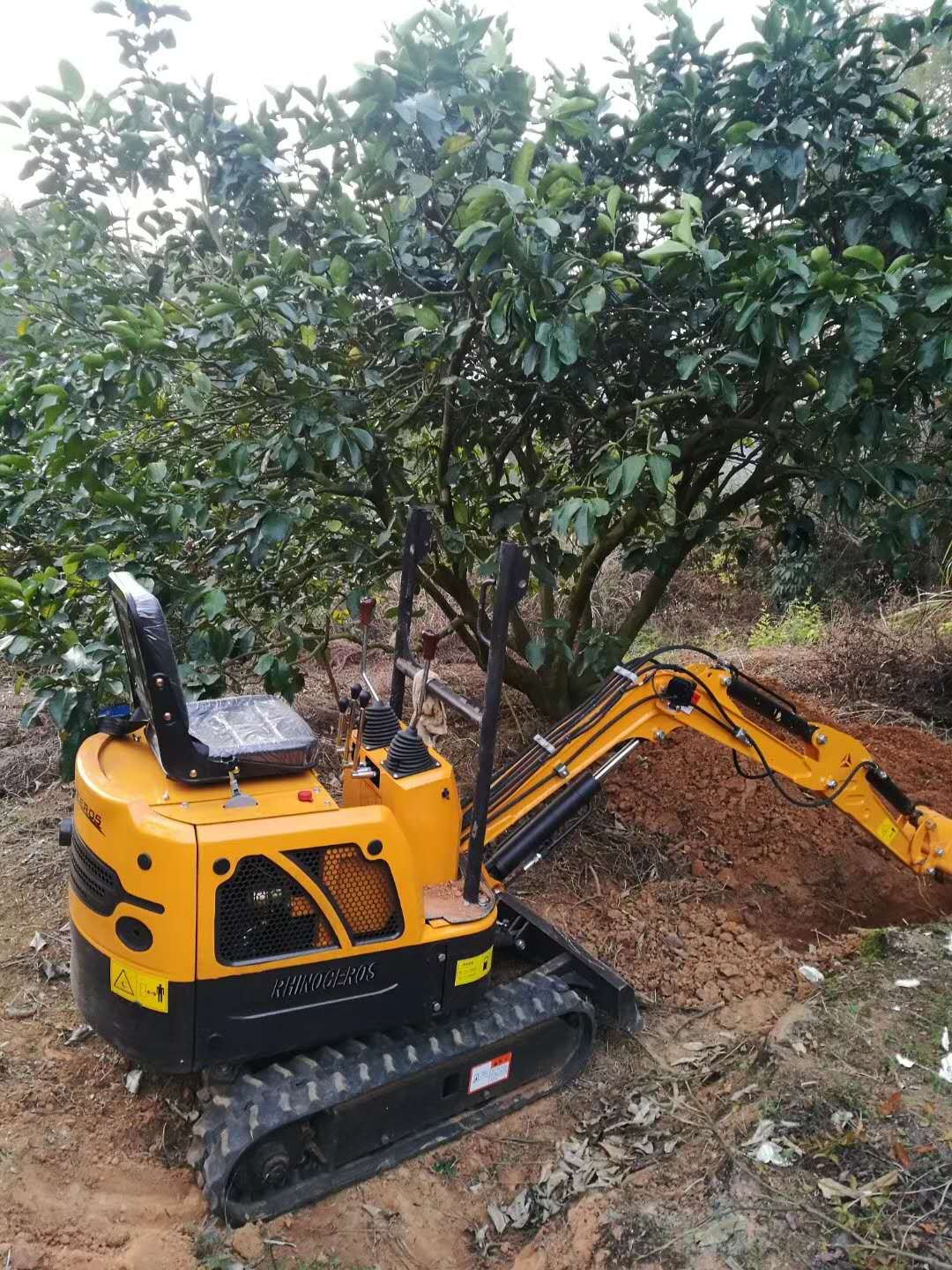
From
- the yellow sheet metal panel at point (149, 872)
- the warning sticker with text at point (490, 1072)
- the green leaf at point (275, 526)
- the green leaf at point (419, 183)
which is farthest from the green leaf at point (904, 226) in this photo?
the warning sticker with text at point (490, 1072)

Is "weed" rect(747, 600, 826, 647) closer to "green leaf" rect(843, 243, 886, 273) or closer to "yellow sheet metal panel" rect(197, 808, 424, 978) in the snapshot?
"green leaf" rect(843, 243, 886, 273)

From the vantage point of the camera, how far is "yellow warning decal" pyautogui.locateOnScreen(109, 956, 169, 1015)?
257 cm

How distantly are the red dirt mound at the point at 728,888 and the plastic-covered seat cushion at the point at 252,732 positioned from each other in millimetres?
1943

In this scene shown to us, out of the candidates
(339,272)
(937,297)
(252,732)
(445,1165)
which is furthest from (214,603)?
(937,297)

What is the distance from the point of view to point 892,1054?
321 cm

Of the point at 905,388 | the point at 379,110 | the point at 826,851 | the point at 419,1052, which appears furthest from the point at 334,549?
the point at 826,851

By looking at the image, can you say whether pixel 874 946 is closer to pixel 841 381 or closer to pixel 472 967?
pixel 472 967

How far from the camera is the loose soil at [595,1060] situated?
8.73ft

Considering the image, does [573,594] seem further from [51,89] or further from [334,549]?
[51,89]

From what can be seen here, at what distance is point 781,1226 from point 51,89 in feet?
15.7

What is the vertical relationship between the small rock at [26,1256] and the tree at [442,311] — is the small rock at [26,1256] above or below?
below

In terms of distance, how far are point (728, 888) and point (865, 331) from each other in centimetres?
292

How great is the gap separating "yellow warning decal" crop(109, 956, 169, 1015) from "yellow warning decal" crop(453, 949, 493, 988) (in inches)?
37.6

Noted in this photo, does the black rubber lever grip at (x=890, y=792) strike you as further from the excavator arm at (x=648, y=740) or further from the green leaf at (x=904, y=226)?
the green leaf at (x=904, y=226)
